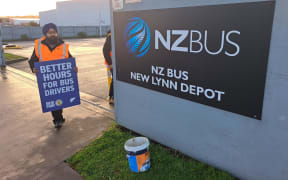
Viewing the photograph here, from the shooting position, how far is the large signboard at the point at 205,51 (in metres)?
2.29

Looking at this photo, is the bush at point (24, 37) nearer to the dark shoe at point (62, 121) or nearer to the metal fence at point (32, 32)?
the metal fence at point (32, 32)

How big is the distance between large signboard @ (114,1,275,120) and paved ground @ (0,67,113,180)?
65.6 inches

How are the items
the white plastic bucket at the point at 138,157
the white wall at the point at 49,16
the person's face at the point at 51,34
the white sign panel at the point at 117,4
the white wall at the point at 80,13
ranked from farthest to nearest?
the white wall at the point at 49,16 < the white wall at the point at 80,13 < the person's face at the point at 51,34 < the white sign panel at the point at 117,4 < the white plastic bucket at the point at 138,157

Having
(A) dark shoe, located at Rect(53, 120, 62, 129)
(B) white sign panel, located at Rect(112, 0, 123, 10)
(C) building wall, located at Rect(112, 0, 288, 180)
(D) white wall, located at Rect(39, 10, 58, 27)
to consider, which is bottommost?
(A) dark shoe, located at Rect(53, 120, 62, 129)

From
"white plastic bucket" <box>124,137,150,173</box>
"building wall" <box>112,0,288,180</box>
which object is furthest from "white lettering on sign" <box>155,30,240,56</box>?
"white plastic bucket" <box>124,137,150,173</box>

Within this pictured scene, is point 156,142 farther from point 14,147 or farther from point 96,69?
point 96,69

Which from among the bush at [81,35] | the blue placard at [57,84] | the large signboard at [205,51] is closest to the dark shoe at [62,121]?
the blue placard at [57,84]

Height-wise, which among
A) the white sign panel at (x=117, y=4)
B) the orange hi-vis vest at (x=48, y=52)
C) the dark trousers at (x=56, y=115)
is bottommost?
the dark trousers at (x=56, y=115)

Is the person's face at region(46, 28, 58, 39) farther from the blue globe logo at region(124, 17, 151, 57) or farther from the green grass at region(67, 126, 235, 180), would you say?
the green grass at region(67, 126, 235, 180)

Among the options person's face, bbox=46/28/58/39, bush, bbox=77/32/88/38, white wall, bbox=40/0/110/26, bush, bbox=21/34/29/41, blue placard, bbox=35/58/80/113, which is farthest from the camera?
white wall, bbox=40/0/110/26

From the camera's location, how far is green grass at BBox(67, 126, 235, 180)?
2.95 m

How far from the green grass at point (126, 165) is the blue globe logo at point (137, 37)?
155cm

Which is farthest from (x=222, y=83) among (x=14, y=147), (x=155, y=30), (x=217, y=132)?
(x=14, y=147)

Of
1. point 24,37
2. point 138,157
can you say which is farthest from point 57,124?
point 24,37
